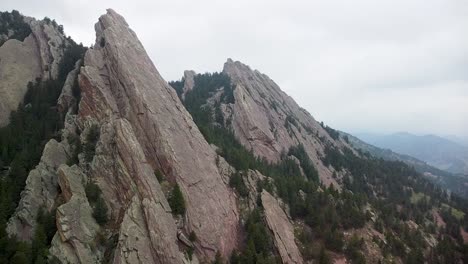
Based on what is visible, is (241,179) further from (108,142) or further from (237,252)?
(108,142)

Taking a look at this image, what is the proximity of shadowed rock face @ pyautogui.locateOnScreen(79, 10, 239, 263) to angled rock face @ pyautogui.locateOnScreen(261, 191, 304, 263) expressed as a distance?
8056mm

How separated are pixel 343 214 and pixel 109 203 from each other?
2348 inches

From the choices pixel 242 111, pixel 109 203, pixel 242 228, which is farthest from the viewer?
pixel 242 111

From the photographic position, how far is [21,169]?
231ft

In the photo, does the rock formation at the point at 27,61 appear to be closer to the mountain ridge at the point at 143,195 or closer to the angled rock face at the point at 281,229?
the mountain ridge at the point at 143,195

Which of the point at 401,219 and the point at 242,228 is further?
the point at 401,219

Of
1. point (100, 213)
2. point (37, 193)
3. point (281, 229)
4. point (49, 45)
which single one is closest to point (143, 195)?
point (100, 213)

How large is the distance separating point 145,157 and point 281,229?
33409 millimetres

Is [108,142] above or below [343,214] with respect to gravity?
above

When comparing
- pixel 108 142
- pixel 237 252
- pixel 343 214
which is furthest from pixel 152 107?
pixel 343 214

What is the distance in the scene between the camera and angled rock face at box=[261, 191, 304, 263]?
77750mm

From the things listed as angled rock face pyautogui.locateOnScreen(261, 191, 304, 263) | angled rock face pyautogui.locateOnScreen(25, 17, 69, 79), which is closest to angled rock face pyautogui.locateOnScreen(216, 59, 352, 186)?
angled rock face pyautogui.locateOnScreen(261, 191, 304, 263)

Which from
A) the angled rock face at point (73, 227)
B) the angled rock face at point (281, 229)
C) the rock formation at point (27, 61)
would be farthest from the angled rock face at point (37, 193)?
the angled rock face at point (281, 229)

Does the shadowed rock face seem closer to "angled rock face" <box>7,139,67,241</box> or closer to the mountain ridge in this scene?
the mountain ridge
